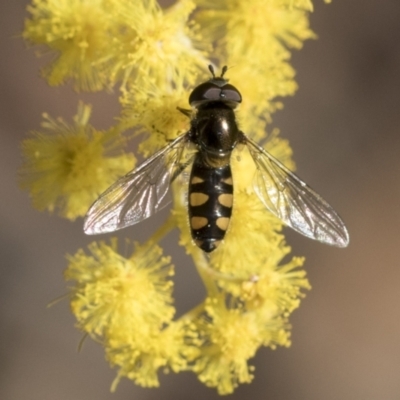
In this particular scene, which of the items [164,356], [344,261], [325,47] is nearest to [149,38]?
[164,356]

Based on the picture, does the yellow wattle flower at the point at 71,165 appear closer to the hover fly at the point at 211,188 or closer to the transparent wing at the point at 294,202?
the hover fly at the point at 211,188

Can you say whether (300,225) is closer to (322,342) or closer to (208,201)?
(208,201)

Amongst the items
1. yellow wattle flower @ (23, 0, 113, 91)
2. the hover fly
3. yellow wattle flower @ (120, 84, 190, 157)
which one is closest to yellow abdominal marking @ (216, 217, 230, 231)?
the hover fly

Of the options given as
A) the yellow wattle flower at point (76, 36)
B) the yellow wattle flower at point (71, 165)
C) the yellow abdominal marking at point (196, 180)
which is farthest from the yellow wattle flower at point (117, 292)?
the yellow wattle flower at point (76, 36)

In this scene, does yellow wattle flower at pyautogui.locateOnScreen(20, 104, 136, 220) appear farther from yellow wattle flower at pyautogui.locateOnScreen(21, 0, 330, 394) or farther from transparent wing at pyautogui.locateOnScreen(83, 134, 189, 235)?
transparent wing at pyautogui.locateOnScreen(83, 134, 189, 235)

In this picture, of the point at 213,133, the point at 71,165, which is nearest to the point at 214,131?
the point at 213,133
